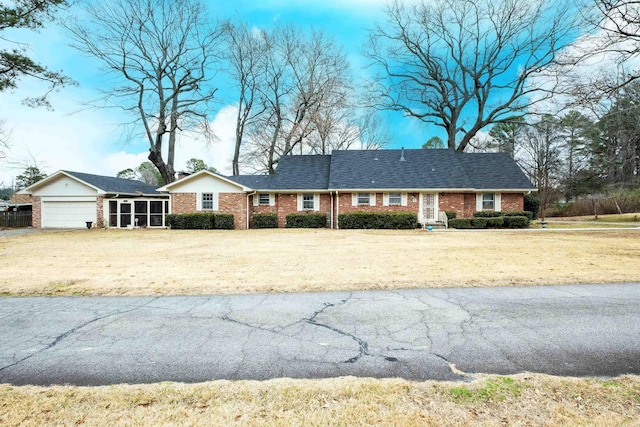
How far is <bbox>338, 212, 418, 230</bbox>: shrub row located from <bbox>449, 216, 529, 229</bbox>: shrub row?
100 inches

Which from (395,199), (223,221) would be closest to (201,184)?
(223,221)

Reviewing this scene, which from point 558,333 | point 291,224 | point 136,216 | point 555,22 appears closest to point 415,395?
point 558,333

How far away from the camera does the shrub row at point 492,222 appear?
2047cm

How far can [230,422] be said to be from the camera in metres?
2.26

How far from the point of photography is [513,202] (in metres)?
23.7

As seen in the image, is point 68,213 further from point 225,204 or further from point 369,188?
point 369,188

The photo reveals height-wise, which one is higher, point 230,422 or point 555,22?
point 555,22

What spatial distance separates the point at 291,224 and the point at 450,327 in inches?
771

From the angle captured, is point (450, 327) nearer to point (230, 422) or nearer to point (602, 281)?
point (230, 422)

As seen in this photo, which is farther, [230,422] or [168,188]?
[168,188]

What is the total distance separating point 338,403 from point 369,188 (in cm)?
2074

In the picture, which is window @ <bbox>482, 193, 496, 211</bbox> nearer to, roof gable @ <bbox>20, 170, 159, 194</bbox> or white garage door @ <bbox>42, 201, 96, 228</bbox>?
roof gable @ <bbox>20, 170, 159, 194</bbox>

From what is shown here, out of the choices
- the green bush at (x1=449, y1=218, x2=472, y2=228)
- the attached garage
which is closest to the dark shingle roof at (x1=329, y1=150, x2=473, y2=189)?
the green bush at (x1=449, y1=218, x2=472, y2=228)

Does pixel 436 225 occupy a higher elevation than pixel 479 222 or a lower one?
lower
